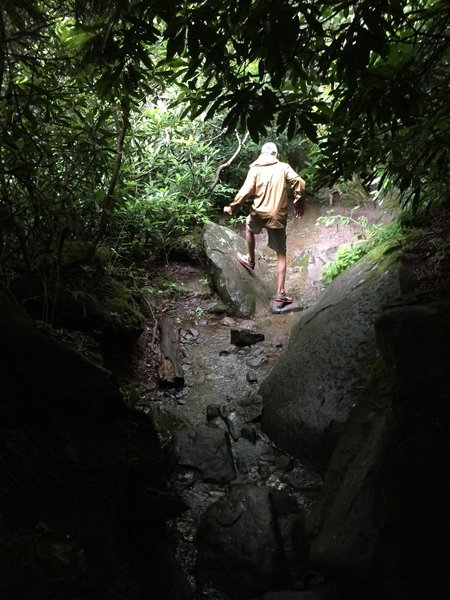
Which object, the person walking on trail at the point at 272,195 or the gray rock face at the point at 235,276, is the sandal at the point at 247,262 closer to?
the gray rock face at the point at 235,276

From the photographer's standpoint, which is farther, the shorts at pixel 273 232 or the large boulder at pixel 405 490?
the shorts at pixel 273 232

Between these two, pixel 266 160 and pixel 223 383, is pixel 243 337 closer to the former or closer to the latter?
pixel 223 383

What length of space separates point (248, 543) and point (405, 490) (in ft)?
3.70

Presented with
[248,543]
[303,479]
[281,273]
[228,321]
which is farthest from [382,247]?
[248,543]

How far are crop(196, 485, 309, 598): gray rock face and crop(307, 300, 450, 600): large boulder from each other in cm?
37

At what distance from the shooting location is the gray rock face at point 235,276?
21.9ft

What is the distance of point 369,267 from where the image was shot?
188 inches

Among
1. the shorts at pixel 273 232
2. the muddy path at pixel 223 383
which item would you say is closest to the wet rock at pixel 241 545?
the muddy path at pixel 223 383

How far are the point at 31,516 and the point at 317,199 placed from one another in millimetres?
8877

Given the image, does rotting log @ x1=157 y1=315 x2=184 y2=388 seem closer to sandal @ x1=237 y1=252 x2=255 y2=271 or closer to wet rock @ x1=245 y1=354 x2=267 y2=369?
wet rock @ x1=245 y1=354 x2=267 y2=369

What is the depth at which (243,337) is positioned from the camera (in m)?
5.60

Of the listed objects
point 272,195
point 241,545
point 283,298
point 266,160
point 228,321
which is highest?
point 266,160

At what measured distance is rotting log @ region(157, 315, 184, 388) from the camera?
186 inches

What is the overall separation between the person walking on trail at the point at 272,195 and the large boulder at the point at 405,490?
437cm
